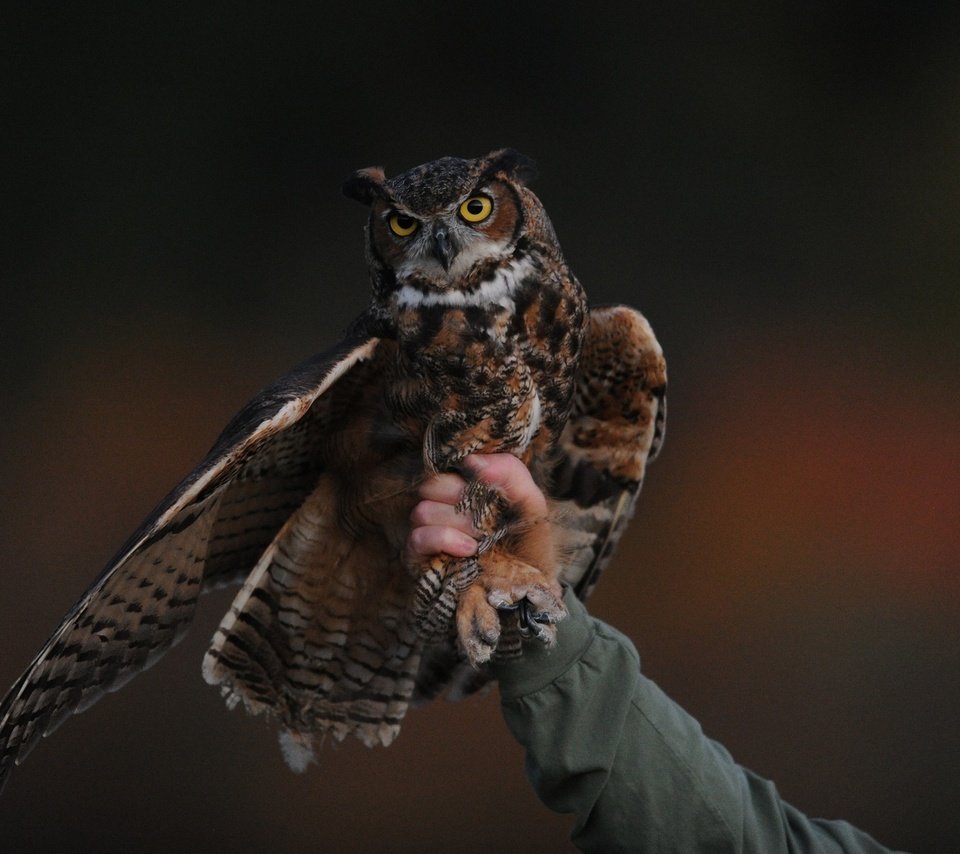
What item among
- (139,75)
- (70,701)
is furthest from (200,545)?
(139,75)

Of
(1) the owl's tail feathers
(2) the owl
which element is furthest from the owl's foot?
(1) the owl's tail feathers

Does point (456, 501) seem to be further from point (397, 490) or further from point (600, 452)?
point (600, 452)

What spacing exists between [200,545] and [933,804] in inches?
95.4

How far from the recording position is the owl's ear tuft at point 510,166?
181 cm

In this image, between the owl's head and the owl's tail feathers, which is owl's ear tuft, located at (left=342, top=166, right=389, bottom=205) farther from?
the owl's tail feathers

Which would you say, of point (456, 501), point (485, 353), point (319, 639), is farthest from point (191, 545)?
point (485, 353)

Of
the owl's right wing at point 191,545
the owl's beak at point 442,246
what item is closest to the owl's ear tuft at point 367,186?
the owl's beak at point 442,246

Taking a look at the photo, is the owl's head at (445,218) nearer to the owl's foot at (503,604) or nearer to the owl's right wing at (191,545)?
the owl's right wing at (191,545)

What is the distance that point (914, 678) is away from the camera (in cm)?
339

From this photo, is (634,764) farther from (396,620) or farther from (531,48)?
(531,48)

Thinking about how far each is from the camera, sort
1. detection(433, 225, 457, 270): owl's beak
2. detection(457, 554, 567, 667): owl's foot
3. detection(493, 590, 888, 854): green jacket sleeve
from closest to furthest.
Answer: detection(493, 590, 888, 854): green jacket sleeve < detection(457, 554, 567, 667): owl's foot < detection(433, 225, 457, 270): owl's beak

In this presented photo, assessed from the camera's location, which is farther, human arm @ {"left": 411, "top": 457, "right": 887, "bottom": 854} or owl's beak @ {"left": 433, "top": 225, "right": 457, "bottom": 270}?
owl's beak @ {"left": 433, "top": 225, "right": 457, "bottom": 270}

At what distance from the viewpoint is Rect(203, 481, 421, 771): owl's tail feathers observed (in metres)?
1.99

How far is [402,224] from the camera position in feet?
5.89
